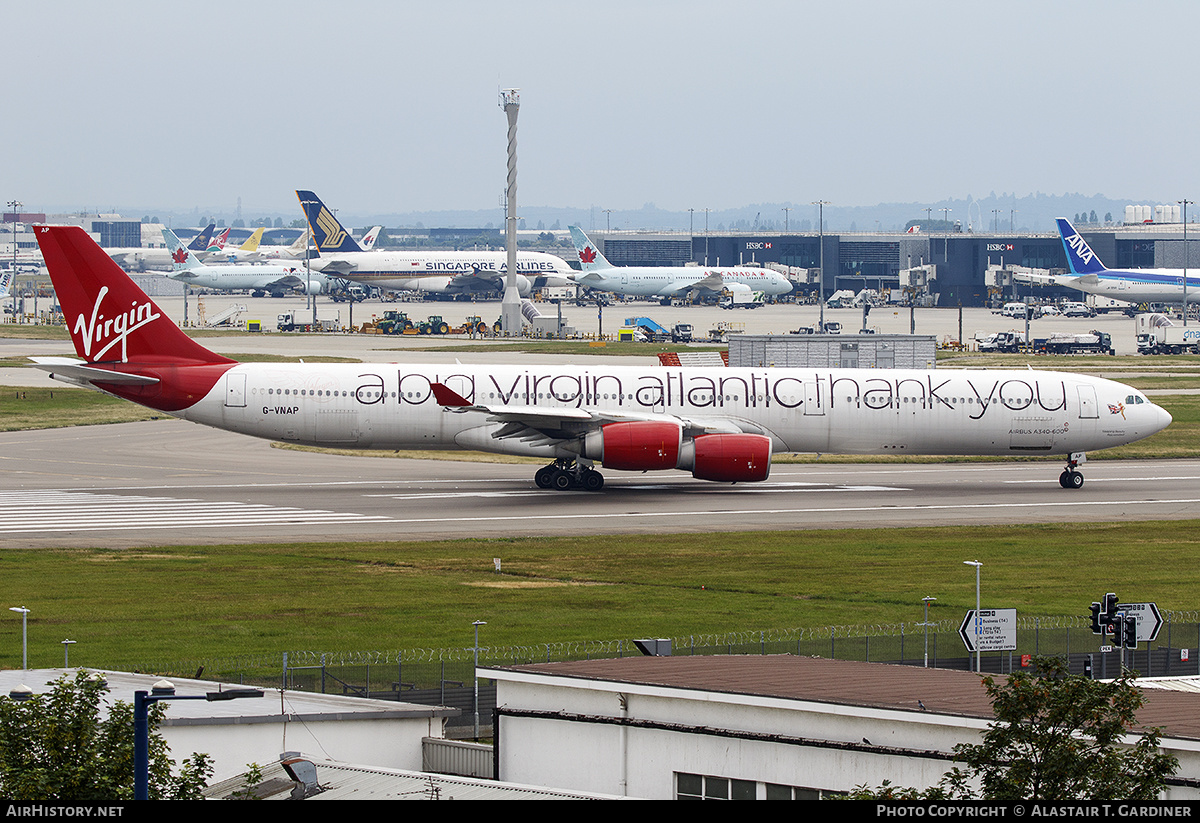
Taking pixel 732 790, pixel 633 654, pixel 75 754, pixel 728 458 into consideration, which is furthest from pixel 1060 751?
pixel 728 458

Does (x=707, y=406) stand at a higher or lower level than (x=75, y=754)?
higher

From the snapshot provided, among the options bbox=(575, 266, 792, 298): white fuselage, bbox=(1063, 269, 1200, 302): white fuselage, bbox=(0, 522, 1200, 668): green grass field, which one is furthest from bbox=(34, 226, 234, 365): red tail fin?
bbox=(575, 266, 792, 298): white fuselage

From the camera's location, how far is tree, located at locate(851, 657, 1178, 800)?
46.6 ft

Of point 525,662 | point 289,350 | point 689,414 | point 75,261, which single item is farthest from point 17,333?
point 525,662

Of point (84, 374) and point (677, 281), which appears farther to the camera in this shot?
point (677, 281)

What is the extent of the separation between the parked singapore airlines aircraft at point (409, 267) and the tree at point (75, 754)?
6619 inches

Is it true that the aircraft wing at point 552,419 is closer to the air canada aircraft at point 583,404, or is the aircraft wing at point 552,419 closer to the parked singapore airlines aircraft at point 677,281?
the air canada aircraft at point 583,404

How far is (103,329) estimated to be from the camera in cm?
5156

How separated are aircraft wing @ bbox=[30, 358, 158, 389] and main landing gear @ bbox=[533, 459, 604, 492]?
1413 centimetres

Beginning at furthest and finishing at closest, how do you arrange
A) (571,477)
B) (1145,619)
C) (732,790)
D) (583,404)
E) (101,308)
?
→ (571,477) < (583,404) < (101,308) < (1145,619) < (732,790)

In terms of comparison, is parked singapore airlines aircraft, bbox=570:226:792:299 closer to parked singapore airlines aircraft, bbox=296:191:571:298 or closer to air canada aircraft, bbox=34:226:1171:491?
parked singapore airlines aircraft, bbox=296:191:571:298

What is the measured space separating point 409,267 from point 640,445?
14173 centimetres

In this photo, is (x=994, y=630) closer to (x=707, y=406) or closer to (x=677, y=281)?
(x=707, y=406)

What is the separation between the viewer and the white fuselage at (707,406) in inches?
2061
